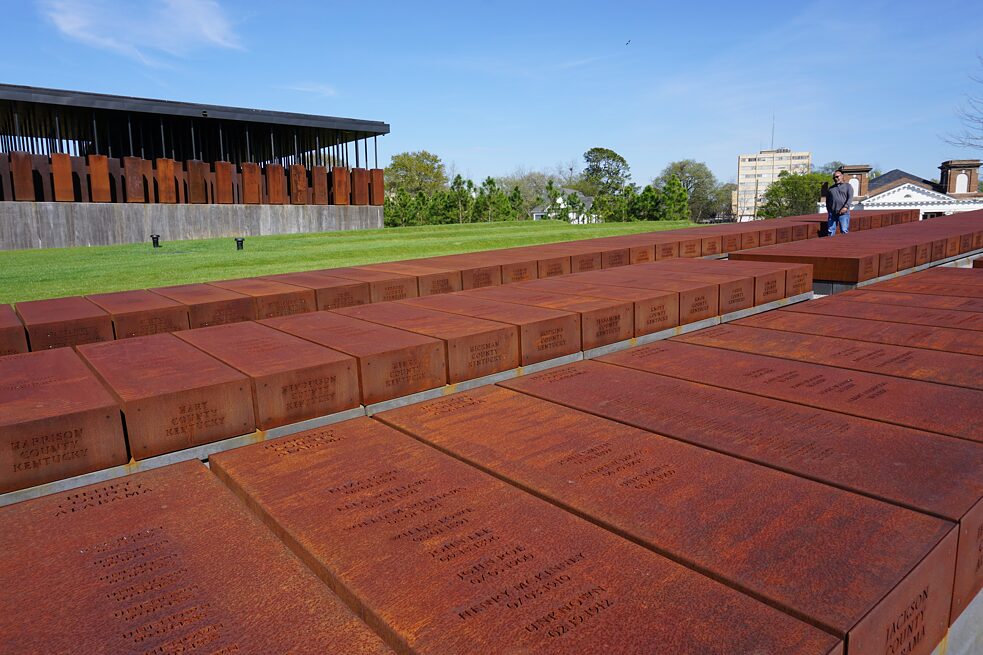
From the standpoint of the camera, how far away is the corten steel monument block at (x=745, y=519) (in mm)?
2146

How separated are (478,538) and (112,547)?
1.53 meters

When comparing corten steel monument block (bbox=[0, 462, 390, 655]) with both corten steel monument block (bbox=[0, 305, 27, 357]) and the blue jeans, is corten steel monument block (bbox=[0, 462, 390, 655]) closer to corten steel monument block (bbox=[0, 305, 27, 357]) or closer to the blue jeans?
corten steel monument block (bbox=[0, 305, 27, 357])

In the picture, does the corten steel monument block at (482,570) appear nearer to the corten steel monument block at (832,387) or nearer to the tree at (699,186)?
the corten steel monument block at (832,387)

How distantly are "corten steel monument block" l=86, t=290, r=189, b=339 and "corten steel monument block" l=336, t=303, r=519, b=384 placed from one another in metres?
2.83

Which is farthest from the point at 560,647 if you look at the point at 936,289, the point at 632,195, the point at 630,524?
the point at 632,195

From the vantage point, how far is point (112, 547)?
2650mm

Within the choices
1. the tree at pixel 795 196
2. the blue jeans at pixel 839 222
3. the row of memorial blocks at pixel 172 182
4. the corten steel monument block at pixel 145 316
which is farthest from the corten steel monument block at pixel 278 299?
the tree at pixel 795 196

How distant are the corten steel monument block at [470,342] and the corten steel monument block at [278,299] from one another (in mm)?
2585

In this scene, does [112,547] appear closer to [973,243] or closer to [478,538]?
[478,538]

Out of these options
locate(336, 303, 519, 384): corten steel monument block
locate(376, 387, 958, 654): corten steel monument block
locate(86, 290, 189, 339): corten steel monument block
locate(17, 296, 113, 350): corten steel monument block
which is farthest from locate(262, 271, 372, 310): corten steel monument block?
locate(376, 387, 958, 654): corten steel monument block

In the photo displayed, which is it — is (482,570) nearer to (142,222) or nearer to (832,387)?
(832,387)

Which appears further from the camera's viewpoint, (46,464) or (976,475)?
(46,464)

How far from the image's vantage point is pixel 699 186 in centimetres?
11669

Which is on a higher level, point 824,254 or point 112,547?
point 824,254
